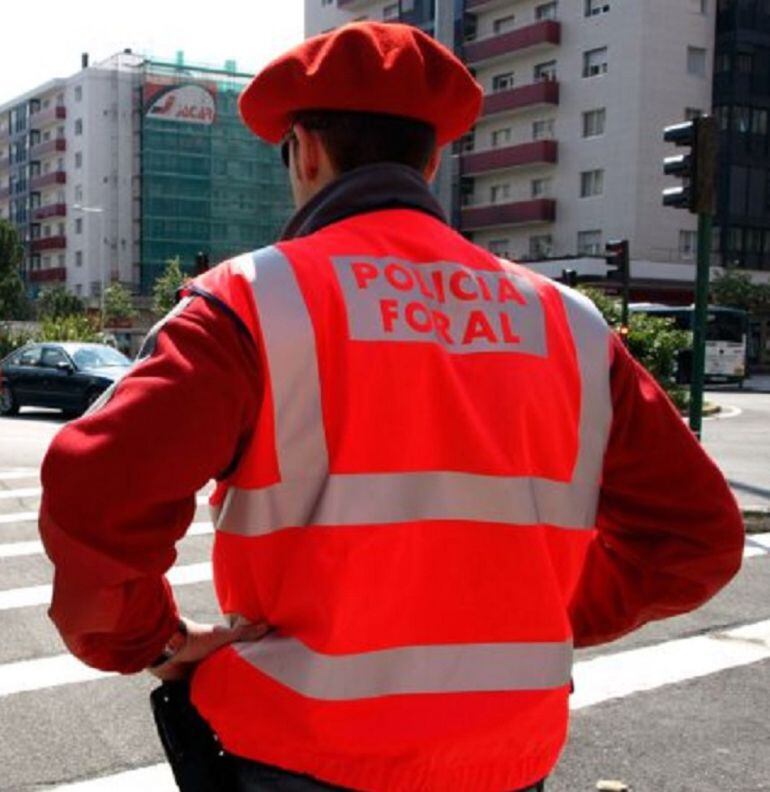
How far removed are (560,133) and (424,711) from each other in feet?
176

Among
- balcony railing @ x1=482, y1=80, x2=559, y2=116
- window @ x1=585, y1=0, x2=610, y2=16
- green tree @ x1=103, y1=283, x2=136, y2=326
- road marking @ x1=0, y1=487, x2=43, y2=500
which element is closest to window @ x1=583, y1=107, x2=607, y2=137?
balcony railing @ x1=482, y1=80, x2=559, y2=116

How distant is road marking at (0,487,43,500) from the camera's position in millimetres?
10875

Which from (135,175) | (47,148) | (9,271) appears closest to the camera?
A: (9,271)

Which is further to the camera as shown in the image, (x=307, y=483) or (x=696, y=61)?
(x=696, y=61)

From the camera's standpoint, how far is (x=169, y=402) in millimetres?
1301

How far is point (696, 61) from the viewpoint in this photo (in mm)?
50406

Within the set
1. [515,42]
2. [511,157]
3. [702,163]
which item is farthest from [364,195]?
[515,42]

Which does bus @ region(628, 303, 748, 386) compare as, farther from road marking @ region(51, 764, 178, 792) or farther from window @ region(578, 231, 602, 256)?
road marking @ region(51, 764, 178, 792)

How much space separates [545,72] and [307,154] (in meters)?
54.7

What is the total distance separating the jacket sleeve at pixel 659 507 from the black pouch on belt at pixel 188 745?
67cm

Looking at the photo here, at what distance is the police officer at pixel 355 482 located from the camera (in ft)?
4.35

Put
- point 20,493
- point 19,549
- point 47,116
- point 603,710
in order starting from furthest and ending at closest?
point 47,116 → point 20,493 → point 19,549 → point 603,710

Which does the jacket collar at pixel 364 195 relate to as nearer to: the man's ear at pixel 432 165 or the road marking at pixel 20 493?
the man's ear at pixel 432 165

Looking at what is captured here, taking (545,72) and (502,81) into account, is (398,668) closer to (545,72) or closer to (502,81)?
(545,72)
